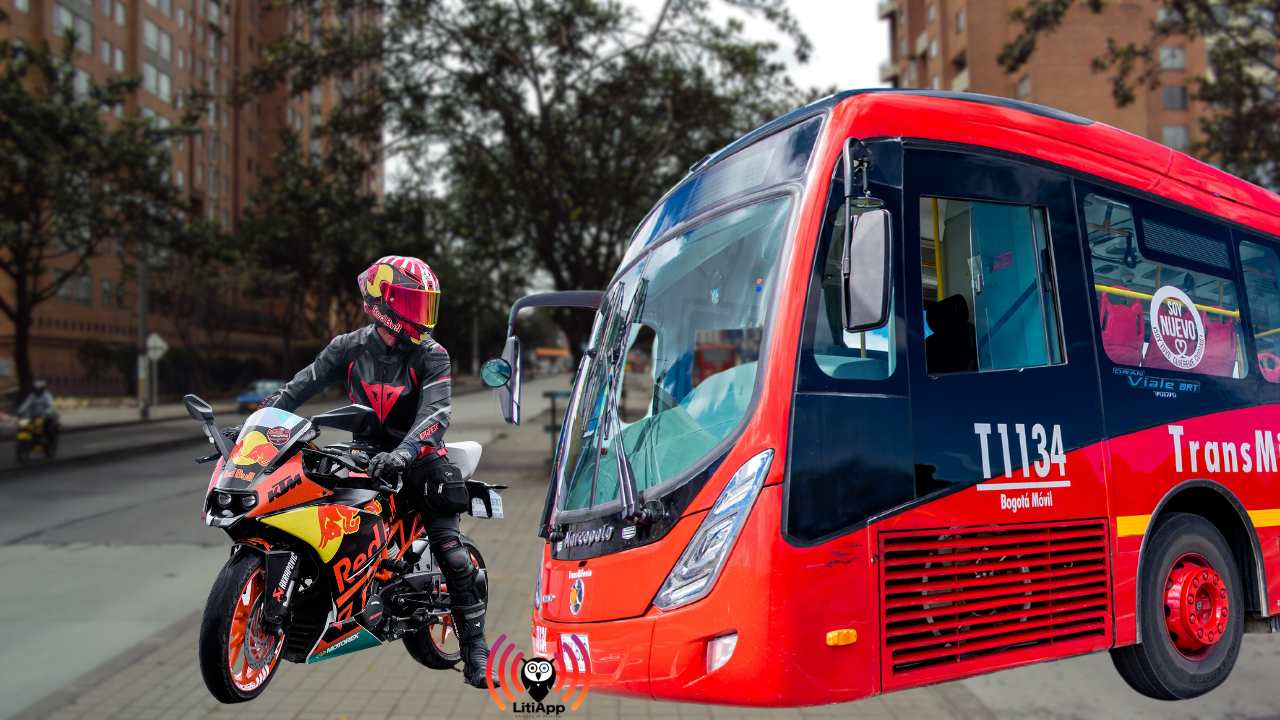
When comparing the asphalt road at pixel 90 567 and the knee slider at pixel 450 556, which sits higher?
the knee slider at pixel 450 556

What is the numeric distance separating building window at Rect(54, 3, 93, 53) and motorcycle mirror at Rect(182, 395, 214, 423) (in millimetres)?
46922

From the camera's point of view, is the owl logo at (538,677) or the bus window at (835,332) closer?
the bus window at (835,332)

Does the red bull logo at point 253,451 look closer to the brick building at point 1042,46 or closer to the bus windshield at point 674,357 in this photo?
the bus windshield at point 674,357

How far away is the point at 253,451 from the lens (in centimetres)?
329

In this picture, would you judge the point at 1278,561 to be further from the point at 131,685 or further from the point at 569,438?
the point at 131,685

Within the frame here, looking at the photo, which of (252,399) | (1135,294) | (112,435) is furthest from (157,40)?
(1135,294)

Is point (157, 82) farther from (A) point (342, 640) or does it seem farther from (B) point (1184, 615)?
(B) point (1184, 615)

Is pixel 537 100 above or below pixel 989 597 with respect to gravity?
above

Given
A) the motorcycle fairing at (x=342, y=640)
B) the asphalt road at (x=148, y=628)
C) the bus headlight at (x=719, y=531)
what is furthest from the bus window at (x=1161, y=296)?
the motorcycle fairing at (x=342, y=640)

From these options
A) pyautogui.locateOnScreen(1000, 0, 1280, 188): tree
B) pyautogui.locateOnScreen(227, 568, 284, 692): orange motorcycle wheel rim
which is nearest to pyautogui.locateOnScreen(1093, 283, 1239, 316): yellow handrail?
pyautogui.locateOnScreen(227, 568, 284, 692): orange motorcycle wheel rim

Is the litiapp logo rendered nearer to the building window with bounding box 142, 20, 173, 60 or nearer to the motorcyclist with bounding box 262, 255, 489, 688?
the motorcyclist with bounding box 262, 255, 489, 688

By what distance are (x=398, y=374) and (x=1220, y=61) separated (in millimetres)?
22161

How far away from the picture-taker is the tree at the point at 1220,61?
17047 mm

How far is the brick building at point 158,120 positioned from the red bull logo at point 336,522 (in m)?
32.8
